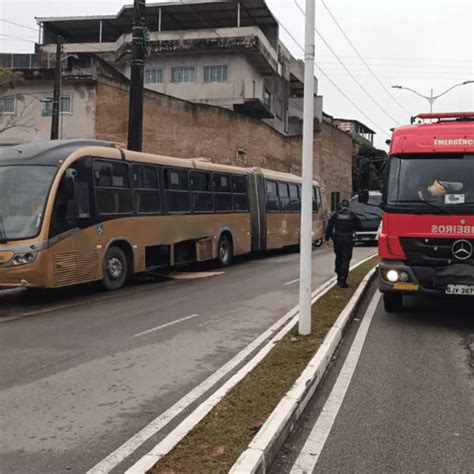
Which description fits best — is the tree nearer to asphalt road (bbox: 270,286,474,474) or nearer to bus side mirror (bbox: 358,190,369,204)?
bus side mirror (bbox: 358,190,369,204)

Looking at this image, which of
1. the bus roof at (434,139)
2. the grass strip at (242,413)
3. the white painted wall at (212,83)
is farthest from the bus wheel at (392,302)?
the white painted wall at (212,83)

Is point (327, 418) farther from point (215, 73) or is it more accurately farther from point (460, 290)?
point (215, 73)

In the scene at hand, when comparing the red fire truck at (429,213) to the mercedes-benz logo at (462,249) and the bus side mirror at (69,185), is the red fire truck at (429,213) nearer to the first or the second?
the mercedes-benz logo at (462,249)

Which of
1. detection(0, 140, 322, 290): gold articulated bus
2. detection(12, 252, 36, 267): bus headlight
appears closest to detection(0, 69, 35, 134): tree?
detection(0, 140, 322, 290): gold articulated bus

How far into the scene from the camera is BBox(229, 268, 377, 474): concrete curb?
3736mm

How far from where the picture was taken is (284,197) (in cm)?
2336

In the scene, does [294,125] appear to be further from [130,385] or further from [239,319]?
[130,385]

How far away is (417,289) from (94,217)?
663cm

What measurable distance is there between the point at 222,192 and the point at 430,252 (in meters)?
10.2

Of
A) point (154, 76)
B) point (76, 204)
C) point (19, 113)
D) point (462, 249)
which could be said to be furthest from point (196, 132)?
point (462, 249)

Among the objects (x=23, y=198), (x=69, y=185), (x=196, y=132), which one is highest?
(x=196, y=132)

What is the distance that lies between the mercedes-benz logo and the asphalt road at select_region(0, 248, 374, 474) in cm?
300

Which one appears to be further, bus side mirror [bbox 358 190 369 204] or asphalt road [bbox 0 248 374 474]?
bus side mirror [bbox 358 190 369 204]

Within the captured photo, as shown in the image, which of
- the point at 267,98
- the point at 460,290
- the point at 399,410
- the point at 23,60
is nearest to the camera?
→ the point at 399,410
